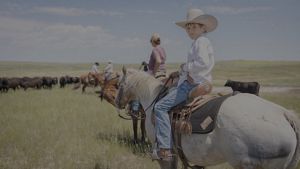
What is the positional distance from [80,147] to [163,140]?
4216 millimetres

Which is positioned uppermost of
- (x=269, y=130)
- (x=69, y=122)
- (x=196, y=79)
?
(x=196, y=79)

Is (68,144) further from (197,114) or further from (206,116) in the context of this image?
(206,116)

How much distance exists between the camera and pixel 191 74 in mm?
4609

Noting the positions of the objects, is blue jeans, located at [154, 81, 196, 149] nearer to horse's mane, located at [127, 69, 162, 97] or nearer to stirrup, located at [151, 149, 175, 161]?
stirrup, located at [151, 149, 175, 161]

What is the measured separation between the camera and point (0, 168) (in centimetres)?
704

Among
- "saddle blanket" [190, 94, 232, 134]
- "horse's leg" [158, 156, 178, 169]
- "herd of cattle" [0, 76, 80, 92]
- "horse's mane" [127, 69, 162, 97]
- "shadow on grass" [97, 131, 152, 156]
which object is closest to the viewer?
"saddle blanket" [190, 94, 232, 134]

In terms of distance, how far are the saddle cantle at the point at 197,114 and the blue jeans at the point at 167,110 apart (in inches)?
3.8

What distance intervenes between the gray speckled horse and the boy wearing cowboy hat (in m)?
0.54

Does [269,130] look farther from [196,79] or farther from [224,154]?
[196,79]

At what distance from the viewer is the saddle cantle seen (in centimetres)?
419

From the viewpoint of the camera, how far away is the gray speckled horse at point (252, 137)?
3744mm

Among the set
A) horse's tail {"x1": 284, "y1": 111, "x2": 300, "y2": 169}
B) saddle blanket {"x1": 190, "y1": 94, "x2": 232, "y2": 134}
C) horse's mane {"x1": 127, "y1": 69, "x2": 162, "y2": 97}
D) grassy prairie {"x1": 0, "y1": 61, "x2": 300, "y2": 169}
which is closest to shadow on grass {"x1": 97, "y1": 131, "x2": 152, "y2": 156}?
grassy prairie {"x1": 0, "y1": 61, "x2": 300, "y2": 169}

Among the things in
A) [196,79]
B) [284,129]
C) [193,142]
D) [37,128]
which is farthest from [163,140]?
[37,128]

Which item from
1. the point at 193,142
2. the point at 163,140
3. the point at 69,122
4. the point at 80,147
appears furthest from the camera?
the point at 69,122
